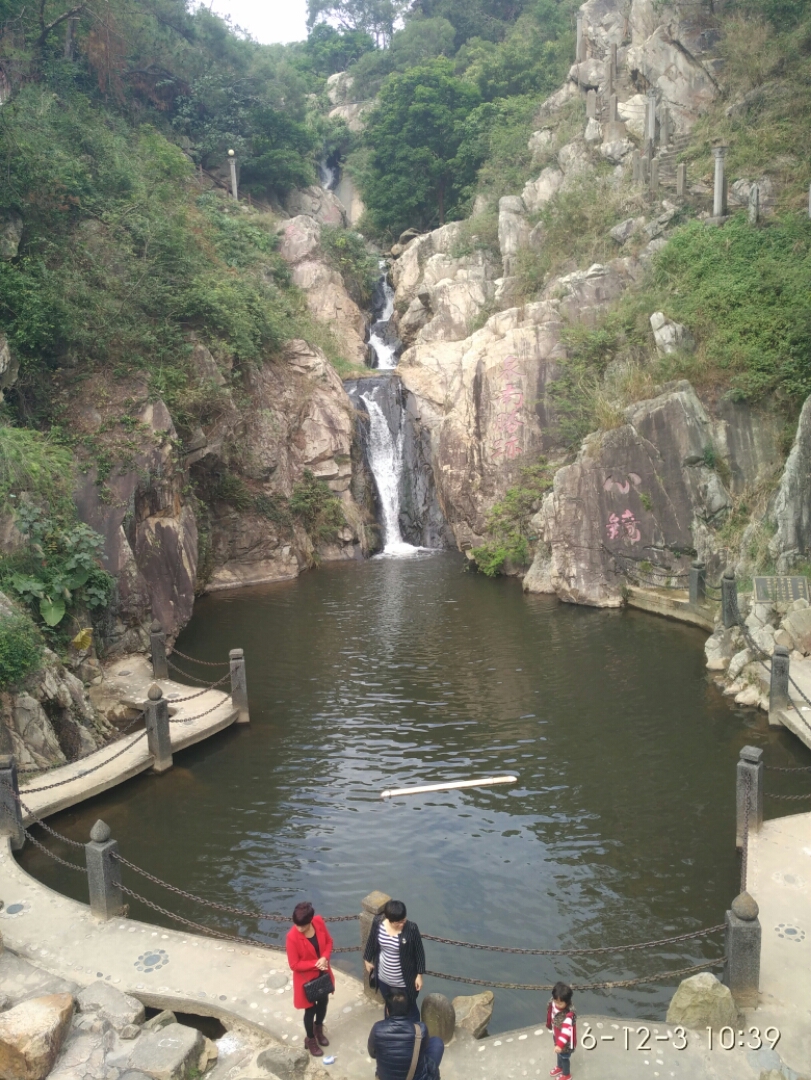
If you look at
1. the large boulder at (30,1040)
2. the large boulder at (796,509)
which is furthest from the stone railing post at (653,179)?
the large boulder at (30,1040)

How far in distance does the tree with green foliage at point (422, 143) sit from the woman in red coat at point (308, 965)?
41.1m

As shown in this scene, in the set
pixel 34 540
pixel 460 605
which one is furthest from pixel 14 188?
pixel 460 605

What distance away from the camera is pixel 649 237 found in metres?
29.5

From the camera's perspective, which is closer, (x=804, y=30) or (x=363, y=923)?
(x=363, y=923)

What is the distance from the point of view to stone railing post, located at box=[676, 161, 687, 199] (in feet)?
96.5

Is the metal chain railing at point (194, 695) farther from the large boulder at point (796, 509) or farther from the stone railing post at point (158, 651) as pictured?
the large boulder at point (796, 509)

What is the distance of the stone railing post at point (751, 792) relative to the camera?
9.95 m

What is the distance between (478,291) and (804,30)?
1476 centimetres

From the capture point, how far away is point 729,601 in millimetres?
17344

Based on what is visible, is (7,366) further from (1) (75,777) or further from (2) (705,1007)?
(2) (705,1007)

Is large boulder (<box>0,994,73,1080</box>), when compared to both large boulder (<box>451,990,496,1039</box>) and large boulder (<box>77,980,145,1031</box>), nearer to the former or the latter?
large boulder (<box>77,980,145,1031</box>)

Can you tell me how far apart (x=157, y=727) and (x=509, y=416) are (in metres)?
18.5

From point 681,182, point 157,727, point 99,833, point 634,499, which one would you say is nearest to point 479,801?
point 157,727

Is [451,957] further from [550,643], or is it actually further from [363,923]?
[550,643]
